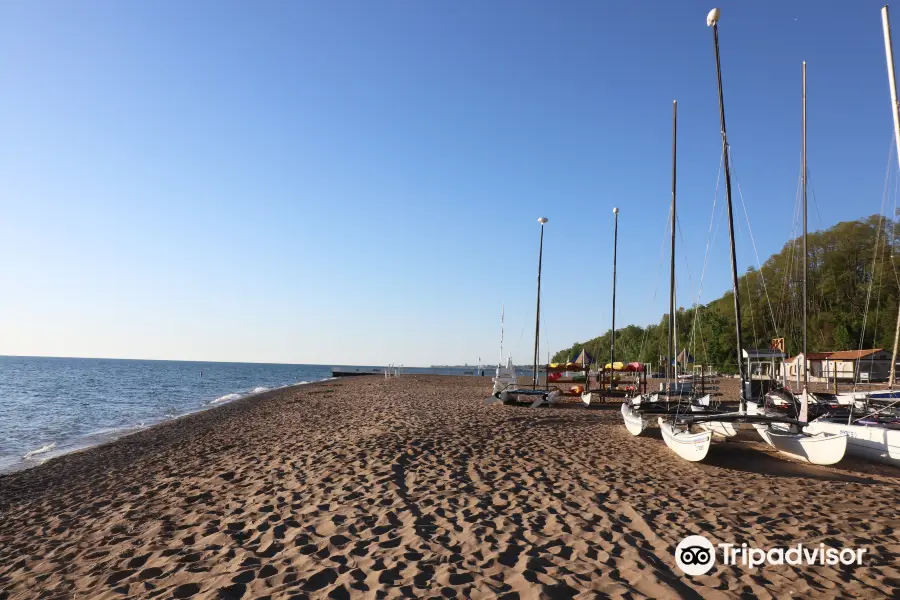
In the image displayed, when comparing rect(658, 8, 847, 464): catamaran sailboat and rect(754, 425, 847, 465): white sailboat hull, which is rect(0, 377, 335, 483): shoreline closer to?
rect(658, 8, 847, 464): catamaran sailboat

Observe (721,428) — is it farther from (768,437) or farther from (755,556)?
(755,556)

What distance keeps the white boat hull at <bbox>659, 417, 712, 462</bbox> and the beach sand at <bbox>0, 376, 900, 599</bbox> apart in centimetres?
26

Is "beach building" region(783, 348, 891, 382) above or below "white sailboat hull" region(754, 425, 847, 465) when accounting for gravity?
above

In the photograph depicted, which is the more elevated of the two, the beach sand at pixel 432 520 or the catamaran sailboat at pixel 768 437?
the catamaran sailboat at pixel 768 437

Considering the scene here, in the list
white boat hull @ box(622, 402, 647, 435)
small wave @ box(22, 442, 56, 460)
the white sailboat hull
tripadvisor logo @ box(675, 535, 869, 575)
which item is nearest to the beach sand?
tripadvisor logo @ box(675, 535, 869, 575)

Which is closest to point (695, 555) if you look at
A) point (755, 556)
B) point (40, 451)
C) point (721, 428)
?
point (755, 556)

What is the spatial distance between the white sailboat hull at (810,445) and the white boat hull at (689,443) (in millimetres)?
1765

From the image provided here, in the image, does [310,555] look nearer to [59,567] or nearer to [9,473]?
[59,567]

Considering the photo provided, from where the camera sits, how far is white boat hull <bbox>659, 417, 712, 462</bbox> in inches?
426

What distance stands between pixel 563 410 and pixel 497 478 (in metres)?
14.0

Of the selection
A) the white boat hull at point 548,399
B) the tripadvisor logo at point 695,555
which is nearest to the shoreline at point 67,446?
the tripadvisor logo at point 695,555

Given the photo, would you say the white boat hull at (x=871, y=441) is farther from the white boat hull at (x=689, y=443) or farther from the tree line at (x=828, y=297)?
the tree line at (x=828, y=297)

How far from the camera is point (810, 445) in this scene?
11.0m

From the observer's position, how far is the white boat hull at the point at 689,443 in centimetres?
1083
